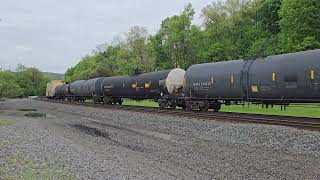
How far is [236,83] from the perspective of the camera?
896 inches

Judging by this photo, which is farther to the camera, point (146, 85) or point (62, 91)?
point (62, 91)

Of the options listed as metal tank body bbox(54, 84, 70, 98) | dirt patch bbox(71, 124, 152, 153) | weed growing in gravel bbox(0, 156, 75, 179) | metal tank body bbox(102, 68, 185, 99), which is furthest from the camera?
metal tank body bbox(54, 84, 70, 98)

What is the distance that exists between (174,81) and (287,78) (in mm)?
12524

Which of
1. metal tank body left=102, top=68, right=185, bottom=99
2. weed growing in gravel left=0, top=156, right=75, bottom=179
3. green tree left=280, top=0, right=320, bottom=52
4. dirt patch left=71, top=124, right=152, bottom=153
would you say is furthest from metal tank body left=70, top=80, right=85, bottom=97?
weed growing in gravel left=0, top=156, right=75, bottom=179

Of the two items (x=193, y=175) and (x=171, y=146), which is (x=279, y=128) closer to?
(x=171, y=146)

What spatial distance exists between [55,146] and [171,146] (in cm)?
407

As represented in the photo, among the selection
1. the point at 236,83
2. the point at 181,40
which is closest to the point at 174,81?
the point at 236,83

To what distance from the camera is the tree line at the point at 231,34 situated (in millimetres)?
46594

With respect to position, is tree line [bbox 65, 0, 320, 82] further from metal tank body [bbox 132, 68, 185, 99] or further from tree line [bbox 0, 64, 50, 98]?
tree line [bbox 0, 64, 50, 98]

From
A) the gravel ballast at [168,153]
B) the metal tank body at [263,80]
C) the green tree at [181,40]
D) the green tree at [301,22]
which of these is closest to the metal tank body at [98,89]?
the metal tank body at [263,80]

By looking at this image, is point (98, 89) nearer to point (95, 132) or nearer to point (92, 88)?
point (92, 88)

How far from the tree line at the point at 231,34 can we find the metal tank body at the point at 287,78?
83.1 ft

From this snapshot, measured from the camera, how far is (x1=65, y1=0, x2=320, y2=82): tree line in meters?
46.6

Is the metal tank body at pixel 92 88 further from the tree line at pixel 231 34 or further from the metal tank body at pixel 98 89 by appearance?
the tree line at pixel 231 34
